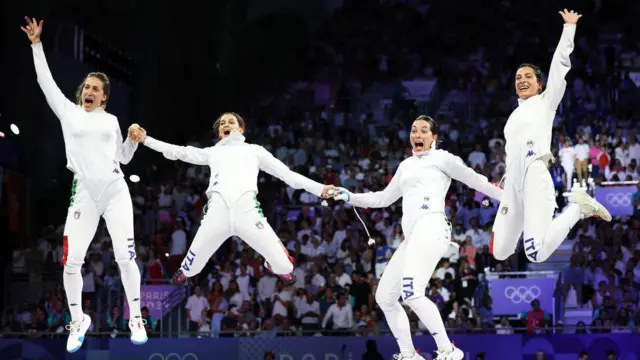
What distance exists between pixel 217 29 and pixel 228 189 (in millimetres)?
14333

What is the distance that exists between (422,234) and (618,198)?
8247 millimetres

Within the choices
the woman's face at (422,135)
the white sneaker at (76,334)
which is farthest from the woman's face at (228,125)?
the white sneaker at (76,334)

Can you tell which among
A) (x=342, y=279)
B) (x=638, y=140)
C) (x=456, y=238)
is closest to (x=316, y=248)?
(x=342, y=279)

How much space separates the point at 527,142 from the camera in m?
9.80

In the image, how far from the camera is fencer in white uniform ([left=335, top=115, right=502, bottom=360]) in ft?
32.1

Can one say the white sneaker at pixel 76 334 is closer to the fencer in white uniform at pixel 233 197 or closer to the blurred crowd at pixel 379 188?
the fencer in white uniform at pixel 233 197

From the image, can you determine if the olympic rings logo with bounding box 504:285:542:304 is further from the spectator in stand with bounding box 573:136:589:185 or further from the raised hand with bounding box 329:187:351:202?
the raised hand with bounding box 329:187:351:202

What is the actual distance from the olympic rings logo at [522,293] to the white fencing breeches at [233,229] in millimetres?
5857

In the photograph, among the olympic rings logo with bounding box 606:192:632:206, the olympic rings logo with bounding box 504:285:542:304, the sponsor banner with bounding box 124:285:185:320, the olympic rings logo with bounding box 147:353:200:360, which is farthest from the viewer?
the olympic rings logo with bounding box 606:192:632:206

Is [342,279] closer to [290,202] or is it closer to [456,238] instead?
[456,238]

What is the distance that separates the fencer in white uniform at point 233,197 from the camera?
10516 millimetres

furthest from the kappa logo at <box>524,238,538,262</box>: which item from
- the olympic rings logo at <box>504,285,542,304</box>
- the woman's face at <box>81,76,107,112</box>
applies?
the olympic rings logo at <box>504,285,542,304</box>

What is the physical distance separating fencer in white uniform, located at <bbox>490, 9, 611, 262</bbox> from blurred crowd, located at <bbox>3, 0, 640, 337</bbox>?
4270mm

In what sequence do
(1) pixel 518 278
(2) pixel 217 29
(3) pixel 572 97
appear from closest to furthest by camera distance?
(1) pixel 518 278
(3) pixel 572 97
(2) pixel 217 29
